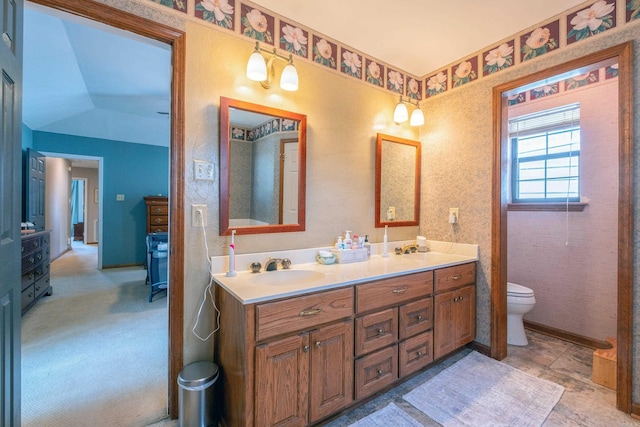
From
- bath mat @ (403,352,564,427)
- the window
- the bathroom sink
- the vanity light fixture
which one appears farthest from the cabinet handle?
the window

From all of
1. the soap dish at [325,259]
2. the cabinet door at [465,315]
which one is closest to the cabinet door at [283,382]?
the soap dish at [325,259]

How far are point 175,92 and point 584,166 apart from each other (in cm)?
333

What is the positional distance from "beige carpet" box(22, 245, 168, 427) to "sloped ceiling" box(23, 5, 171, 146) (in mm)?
2138

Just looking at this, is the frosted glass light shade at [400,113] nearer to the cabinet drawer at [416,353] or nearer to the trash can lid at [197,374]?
the cabinet drawer at [416,353]

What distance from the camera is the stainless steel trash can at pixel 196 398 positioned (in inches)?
55.0

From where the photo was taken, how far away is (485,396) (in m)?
1.76

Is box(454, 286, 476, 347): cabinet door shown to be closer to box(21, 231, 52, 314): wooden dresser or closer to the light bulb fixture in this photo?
the light bulb fixture

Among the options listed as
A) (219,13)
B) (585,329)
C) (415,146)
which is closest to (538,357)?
(585,329)

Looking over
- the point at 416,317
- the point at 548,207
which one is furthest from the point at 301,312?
the point at 548,207

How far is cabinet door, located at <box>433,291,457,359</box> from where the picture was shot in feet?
6.52

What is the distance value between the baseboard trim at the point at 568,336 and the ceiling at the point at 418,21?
8.62 ft

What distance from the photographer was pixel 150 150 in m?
5.64

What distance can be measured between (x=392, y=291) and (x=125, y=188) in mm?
5786

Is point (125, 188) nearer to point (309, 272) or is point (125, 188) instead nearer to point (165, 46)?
point (165, 46)
